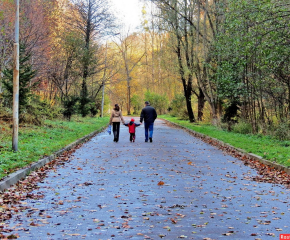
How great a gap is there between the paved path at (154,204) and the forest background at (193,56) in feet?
25.5

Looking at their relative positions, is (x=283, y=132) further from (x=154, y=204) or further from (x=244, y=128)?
(x=154, y=204)

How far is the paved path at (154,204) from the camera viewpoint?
5.33m

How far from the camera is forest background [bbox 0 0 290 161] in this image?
17.5 m

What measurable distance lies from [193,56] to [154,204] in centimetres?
2790

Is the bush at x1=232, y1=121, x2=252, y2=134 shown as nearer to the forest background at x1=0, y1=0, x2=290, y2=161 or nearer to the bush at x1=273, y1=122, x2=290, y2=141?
the forest background at x1=0, y1=0, x2=290, y2=161

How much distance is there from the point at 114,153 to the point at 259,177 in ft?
20.2

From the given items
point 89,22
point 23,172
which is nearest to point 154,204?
point 23,172

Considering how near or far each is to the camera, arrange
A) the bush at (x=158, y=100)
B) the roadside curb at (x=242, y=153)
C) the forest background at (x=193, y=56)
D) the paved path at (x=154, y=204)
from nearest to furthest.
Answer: the paved path at (x=154, y=204)
the roadside curb at (x=242, y=153)
the forest background at (x=193, y=56)
the bush at (x=158, y=100)

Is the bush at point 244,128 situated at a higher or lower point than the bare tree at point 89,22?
lower

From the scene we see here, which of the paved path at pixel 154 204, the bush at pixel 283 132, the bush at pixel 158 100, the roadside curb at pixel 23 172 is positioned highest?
the bush at pixel 158 100

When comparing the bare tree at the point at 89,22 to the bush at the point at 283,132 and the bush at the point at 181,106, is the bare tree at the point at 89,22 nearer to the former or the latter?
the bush at the point at 181,106

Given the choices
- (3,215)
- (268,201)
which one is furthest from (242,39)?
(3,215)

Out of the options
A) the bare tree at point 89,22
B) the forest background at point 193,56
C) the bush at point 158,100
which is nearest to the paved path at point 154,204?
the forest background at point 193,56

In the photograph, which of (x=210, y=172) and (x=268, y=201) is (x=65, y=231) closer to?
(x=268, y=201)
